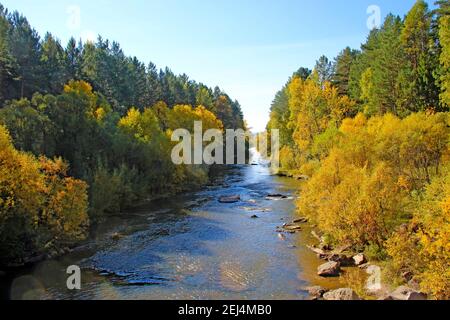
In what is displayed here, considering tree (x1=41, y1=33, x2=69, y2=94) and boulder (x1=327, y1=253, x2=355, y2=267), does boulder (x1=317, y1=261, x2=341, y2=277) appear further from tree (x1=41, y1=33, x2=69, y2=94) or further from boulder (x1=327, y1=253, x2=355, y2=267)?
tree (x1=41, y1=33, x2=69, y2=94)

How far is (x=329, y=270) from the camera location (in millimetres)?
28844

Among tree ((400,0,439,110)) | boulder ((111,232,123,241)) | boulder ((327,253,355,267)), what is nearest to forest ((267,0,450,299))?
tree ((400,0,439,110))

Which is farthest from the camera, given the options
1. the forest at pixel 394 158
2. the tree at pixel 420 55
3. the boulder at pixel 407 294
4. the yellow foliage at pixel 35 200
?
the tree at pixel 420 55

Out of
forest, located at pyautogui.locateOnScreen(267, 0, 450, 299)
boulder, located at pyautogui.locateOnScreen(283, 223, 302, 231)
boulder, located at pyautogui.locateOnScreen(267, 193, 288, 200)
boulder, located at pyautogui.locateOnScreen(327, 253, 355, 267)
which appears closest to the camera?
forest, located at pyautogui.locateOnScreen(267, 0, 450, 299)

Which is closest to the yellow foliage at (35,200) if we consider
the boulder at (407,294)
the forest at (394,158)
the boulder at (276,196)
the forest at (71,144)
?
the forest at (71,144)

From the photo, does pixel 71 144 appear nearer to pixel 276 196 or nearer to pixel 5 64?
pixel 276 196

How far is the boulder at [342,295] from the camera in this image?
23.2 m

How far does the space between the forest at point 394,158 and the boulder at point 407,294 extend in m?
0.70

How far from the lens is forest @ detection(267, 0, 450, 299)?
25.2m

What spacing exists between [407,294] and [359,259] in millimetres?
8537

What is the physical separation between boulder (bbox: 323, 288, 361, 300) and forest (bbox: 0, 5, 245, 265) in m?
21.4

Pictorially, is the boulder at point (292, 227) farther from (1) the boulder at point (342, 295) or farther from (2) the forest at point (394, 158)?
(1) the boulder at point (342, 295)
